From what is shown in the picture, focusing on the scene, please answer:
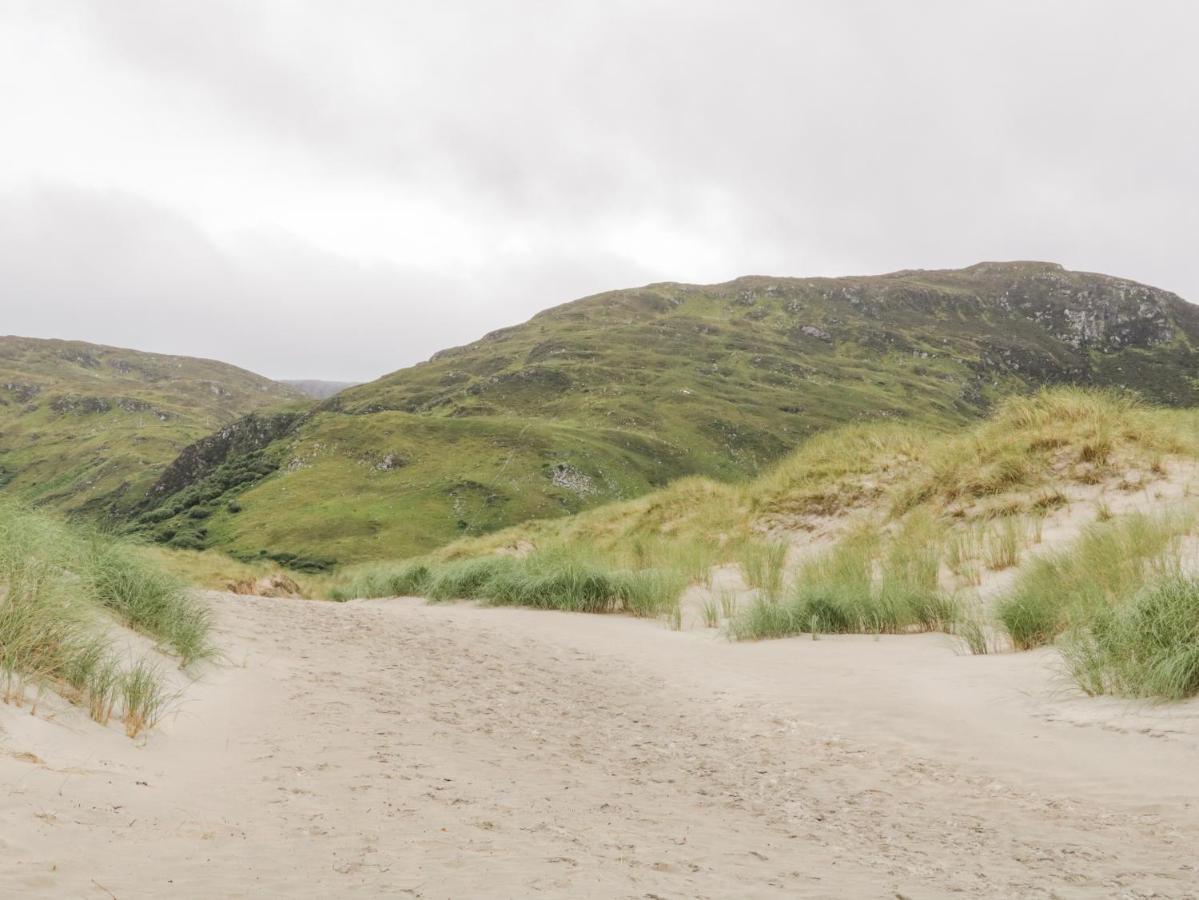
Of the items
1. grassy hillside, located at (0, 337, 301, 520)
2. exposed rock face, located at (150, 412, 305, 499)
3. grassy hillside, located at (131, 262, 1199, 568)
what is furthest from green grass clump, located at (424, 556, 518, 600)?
exposed rock face, located at (150, 412, 305, 499)

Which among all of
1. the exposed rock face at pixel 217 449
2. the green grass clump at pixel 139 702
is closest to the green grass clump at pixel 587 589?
the green grass clump at pixel 139 702

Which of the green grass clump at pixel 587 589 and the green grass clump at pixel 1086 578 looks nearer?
the green grass clump at pixel 1086 578

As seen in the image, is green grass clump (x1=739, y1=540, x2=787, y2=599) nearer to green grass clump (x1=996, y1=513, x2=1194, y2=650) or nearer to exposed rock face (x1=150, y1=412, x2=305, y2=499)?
green grass clump (x1=996, y1=513, x2=1194, y2=650)

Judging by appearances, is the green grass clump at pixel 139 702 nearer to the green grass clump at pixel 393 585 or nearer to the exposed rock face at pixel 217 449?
the green grass clump at pixel 393 585

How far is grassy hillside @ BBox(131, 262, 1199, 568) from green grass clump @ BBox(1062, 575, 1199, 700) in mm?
26891

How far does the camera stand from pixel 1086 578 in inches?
324

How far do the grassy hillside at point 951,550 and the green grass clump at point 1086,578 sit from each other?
28 mm

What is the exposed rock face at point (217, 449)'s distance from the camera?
10512cm

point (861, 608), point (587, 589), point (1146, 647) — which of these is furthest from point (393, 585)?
point (1146, 647)

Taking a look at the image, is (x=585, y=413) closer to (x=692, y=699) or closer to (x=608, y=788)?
(x=692, y=699)

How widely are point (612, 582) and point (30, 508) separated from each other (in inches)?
344

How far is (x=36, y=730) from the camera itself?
3852mm

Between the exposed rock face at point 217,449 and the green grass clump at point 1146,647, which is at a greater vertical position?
the exposed rock face at point 217,449

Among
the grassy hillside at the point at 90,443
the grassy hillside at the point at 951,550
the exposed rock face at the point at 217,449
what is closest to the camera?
the grassy hillside at the point at 951,550
